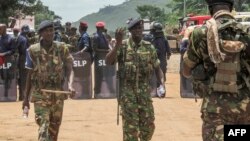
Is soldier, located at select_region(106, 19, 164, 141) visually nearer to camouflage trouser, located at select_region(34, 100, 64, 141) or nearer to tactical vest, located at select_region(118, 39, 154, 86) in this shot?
tactical vest, located at select_region(118, 39, 154, 86)

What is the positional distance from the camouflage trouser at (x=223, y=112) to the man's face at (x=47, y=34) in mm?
2689

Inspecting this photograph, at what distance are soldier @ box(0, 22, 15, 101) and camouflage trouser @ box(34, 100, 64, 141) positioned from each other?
7.38 metres

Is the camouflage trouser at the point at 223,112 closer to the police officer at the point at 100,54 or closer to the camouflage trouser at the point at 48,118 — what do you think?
the camouflage trouser at the point at 48,118

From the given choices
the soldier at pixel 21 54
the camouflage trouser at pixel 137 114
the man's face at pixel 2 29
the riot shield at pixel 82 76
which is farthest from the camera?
the riot shield at pixel 82 76

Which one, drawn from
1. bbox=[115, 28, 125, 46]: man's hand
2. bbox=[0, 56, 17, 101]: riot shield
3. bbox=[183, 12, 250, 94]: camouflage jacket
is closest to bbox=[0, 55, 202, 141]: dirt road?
bbox=[0, 56, 17, 101]: riot shield

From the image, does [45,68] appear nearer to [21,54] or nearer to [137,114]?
[137,114]

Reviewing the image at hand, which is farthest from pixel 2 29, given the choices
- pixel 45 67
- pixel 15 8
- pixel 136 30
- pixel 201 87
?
pixel 15 8

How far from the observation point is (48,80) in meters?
7.21

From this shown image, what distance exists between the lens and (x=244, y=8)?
6266 centimetres

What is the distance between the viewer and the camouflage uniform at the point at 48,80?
7184mm

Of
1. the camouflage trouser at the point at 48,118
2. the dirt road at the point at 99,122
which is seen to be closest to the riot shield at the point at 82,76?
the dirt road at the point at 99,122

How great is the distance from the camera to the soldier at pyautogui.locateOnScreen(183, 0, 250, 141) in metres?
4.94

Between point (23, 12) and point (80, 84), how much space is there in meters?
34.7

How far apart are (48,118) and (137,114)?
3.41ft
